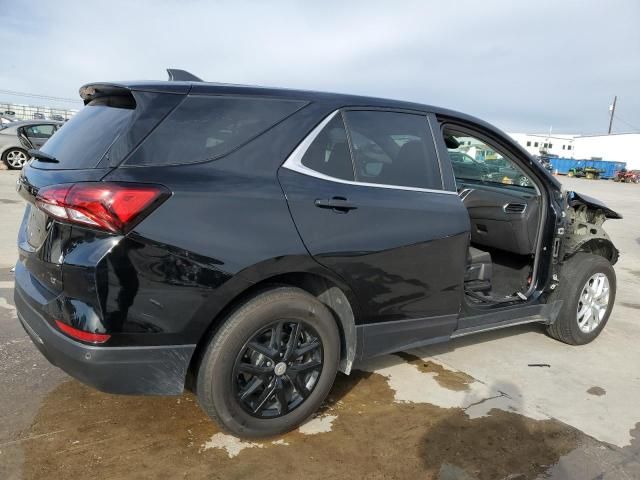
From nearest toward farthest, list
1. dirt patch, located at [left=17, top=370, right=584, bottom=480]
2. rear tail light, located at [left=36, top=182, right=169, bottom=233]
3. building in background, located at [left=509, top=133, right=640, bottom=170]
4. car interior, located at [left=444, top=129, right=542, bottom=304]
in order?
rear tail light, located at [left=36, top=182, right=169, bottom=233] < dirt patch, located at [left=17, top=370, right=584, bottom=480] < car interior, located at [left=444, top=129, right=542, bottom=304] < building in background, located at [left=509, top=133, right=640, bottom=170]

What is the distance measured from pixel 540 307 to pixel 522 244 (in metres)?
0.52

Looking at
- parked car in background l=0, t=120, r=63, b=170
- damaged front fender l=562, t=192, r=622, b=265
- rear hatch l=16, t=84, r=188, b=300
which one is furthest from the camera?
parked car in background l=0, t=120, r=63, b=170

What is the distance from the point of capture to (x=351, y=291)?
2896 millimetres

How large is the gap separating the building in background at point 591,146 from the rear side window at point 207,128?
6134 centimetres

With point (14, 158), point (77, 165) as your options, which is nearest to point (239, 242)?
point (77, 165)

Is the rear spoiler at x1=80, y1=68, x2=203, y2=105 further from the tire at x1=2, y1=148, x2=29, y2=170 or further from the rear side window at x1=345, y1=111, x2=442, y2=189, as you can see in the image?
the tire at x1=2, y1=148, x2=29, y2=170

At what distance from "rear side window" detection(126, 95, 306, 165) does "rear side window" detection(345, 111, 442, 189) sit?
50 cm

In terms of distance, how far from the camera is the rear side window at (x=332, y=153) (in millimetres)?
2795

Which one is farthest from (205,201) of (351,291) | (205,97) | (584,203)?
(584,203)

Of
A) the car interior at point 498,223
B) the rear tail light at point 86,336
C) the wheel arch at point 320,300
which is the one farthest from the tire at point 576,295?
the rear tail light at point 86,336

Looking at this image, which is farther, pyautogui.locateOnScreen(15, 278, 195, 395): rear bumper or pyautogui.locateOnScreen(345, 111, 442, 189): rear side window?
pyautogui.locateOnScreen(345, 111, 442, 189): rear side window

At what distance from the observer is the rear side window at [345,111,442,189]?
3016 mm

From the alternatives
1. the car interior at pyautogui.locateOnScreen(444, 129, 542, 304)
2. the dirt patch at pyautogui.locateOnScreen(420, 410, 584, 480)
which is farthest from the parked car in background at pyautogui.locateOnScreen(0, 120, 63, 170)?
the dirt patch at pyautogui.locateOnScreen(420, 410, 584, 480)

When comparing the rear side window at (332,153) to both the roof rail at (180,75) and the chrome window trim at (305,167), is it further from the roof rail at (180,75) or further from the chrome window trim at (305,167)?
the roof rail at (180,75)
